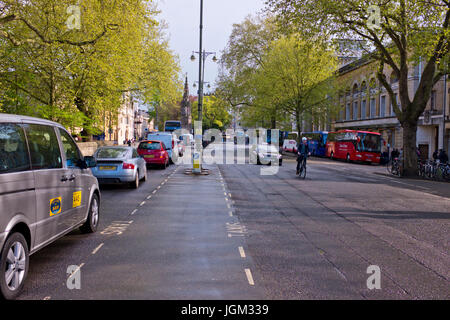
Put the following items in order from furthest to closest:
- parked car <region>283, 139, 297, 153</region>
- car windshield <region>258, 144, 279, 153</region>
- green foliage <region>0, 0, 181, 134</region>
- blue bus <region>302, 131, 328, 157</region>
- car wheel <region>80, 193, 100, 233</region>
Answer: parked car <region>283, 139, 297, 153</region> < blue bus <region>302, 131, 328, 157</region> < car windshield <region>258, 144, 279, 153</region> < green foliage <region>0, 0, 181, 134</region> < car wheel <region>80, 193, 100, 233</region>

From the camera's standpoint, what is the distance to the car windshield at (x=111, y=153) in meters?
14.9

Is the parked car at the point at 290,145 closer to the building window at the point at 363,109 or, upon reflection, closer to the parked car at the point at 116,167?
the building window at the point at 363,109

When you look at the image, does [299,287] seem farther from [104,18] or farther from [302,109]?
[302,109]

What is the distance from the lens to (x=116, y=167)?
14539mm

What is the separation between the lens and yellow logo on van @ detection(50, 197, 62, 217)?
562 centimetres

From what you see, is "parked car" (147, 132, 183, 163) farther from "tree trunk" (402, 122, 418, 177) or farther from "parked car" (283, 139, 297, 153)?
"parked car" (283, 139, 297, 153)

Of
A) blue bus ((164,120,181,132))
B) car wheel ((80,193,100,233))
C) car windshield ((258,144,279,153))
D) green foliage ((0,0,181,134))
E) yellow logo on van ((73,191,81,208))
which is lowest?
car wheel ((80,193,100,233))

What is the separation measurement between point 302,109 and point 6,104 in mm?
33813

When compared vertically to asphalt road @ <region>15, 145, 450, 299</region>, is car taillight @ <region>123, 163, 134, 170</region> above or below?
above

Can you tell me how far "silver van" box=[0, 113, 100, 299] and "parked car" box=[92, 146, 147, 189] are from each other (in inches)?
297

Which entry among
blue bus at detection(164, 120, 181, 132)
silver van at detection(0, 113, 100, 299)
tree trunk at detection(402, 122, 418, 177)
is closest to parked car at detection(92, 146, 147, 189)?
silver van at detection(0, 113, 100, 299)

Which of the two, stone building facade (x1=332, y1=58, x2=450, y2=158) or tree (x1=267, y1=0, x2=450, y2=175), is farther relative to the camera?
stone building facade (x1=332, y1=58, x2=450, y2=158)

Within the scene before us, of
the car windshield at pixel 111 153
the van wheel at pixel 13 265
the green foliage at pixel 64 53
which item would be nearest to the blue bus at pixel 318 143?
the green foliage at pixel 64 53
